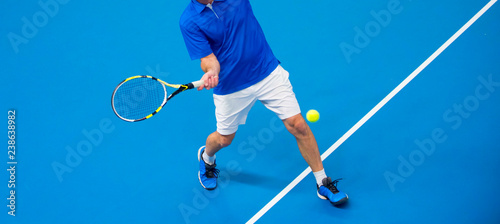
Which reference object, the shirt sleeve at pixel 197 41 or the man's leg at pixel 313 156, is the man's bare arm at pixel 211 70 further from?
the man's leg at pixel 313 156

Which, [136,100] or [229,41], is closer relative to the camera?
[229,41]

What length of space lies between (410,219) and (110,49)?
428 centimetres

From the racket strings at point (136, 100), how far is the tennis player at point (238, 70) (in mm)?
632

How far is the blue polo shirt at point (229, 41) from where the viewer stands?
3758 mm

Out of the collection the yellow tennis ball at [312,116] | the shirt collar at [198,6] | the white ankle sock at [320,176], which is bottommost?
the white ankle sock at [320,176]

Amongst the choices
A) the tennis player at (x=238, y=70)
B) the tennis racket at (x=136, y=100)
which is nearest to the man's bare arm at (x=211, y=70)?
the tennis player at (x=238, y=70)

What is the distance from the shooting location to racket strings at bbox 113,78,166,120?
4344 mm

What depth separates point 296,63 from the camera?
5.88m

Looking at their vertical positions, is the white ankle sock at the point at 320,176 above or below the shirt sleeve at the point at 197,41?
below

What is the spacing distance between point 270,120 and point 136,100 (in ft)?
5.18

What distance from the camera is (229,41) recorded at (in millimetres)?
3871

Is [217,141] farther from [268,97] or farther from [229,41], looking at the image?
[229,41]

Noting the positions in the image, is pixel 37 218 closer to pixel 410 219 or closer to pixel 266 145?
pixel 266 145

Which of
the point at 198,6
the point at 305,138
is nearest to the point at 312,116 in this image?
the point at 305,138
